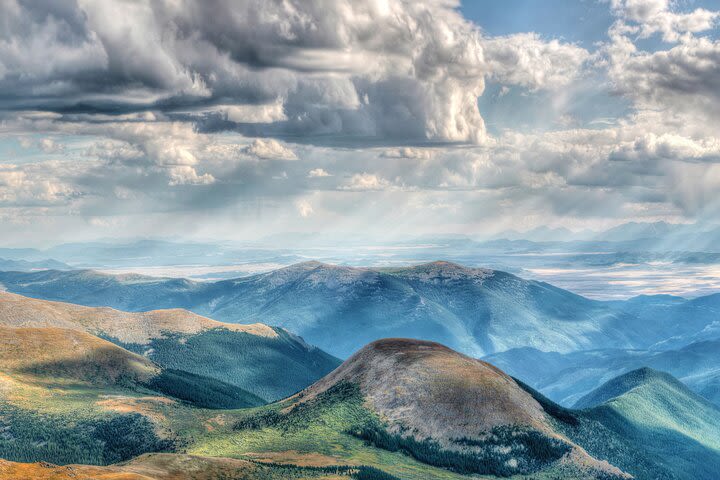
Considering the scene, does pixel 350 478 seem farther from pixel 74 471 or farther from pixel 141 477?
pixel 74 471

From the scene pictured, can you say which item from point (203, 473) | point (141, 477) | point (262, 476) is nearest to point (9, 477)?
point (141, 477)

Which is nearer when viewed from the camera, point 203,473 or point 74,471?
point 74,471

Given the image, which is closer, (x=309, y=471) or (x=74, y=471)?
(x=74, y=471)

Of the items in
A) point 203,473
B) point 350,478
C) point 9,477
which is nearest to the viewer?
point 9,477

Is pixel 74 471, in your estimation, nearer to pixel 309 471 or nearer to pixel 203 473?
pixel 203 473

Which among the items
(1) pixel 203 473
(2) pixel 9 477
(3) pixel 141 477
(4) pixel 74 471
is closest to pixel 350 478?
(1) pixel 203 473

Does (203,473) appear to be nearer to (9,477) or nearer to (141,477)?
(141,477)

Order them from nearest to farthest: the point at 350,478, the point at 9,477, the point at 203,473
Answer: the point at 9,477
the point at 203,473
the point at 350,478
